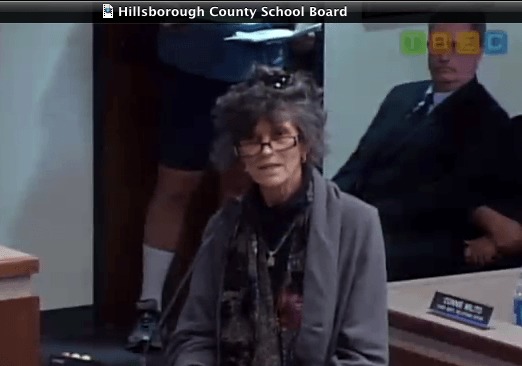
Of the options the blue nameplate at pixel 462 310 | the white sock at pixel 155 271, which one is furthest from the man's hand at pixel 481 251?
the white sock at pixel 155 271

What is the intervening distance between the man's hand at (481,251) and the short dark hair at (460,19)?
0.47 m

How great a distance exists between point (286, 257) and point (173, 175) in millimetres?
1315

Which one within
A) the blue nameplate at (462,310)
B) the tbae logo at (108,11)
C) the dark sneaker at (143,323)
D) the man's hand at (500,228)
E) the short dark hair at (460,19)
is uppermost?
the tbae logo at (108,11)

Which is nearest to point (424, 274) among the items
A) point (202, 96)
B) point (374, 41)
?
point (374, 41)

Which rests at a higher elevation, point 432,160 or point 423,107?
point 423,107

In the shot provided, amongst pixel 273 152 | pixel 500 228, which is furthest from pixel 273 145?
pixel 500 228

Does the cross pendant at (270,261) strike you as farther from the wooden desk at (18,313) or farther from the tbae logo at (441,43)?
the tbae logo at (441,43)

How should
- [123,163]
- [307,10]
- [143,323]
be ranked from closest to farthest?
[307,10]
[143,323]
[123,163]

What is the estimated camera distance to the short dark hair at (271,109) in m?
1.52

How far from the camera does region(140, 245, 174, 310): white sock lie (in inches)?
109

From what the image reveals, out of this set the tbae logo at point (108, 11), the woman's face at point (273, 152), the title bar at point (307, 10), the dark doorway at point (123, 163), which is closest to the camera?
the woman's face at point (273, 152)

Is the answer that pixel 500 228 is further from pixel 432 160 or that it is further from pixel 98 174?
pixel 98 174

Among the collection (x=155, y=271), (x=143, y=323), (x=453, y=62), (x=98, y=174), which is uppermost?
A: (x=453, y=62)

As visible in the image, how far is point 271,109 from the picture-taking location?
1517mm
